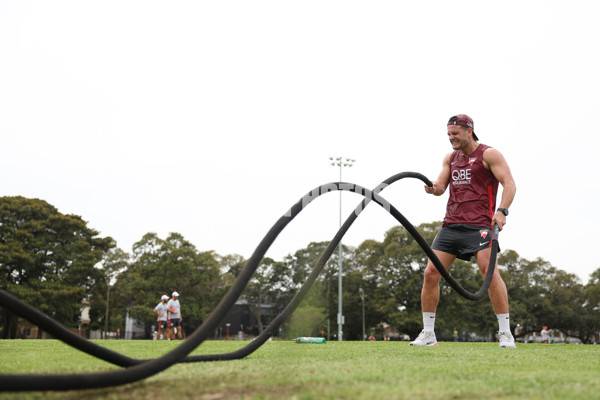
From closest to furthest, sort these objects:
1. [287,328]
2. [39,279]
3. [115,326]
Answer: [287,328]
[39,279]
[115,326]

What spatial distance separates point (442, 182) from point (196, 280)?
5004 centimetres

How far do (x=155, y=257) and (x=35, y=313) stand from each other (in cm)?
5531

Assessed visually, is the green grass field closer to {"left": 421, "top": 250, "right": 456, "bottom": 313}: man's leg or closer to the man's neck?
{"left": 421, "top": 250, "right": 456, "bottom": 313}: man's leg

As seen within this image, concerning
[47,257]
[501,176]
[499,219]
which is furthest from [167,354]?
[47,257]

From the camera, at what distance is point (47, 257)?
42.6 metres

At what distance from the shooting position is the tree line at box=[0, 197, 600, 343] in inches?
1602

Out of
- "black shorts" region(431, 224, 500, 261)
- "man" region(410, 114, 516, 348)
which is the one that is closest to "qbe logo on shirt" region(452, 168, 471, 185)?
"man" region(410, 114, 516, 348)

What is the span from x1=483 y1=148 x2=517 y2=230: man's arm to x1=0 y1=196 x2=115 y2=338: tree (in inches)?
1518

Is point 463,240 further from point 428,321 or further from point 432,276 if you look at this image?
point 428,321

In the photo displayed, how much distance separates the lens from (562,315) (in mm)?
62375

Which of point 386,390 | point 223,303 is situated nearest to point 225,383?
point 223,303

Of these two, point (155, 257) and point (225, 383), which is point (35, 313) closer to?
point (225, 383)

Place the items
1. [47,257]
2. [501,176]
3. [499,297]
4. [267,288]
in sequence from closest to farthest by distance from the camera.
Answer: [267,288]
[501,176]
[499,297]
[47,257]

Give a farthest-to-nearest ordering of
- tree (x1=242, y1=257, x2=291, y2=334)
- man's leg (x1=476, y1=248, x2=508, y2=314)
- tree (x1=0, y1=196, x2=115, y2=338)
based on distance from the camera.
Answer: tree (x1=0, y1=196, x2=115, y2=338), man's leg (x1=476, y1=248, x2=508, y2=314), tree (x1=242, y1=257, x2=291, y2=334)
